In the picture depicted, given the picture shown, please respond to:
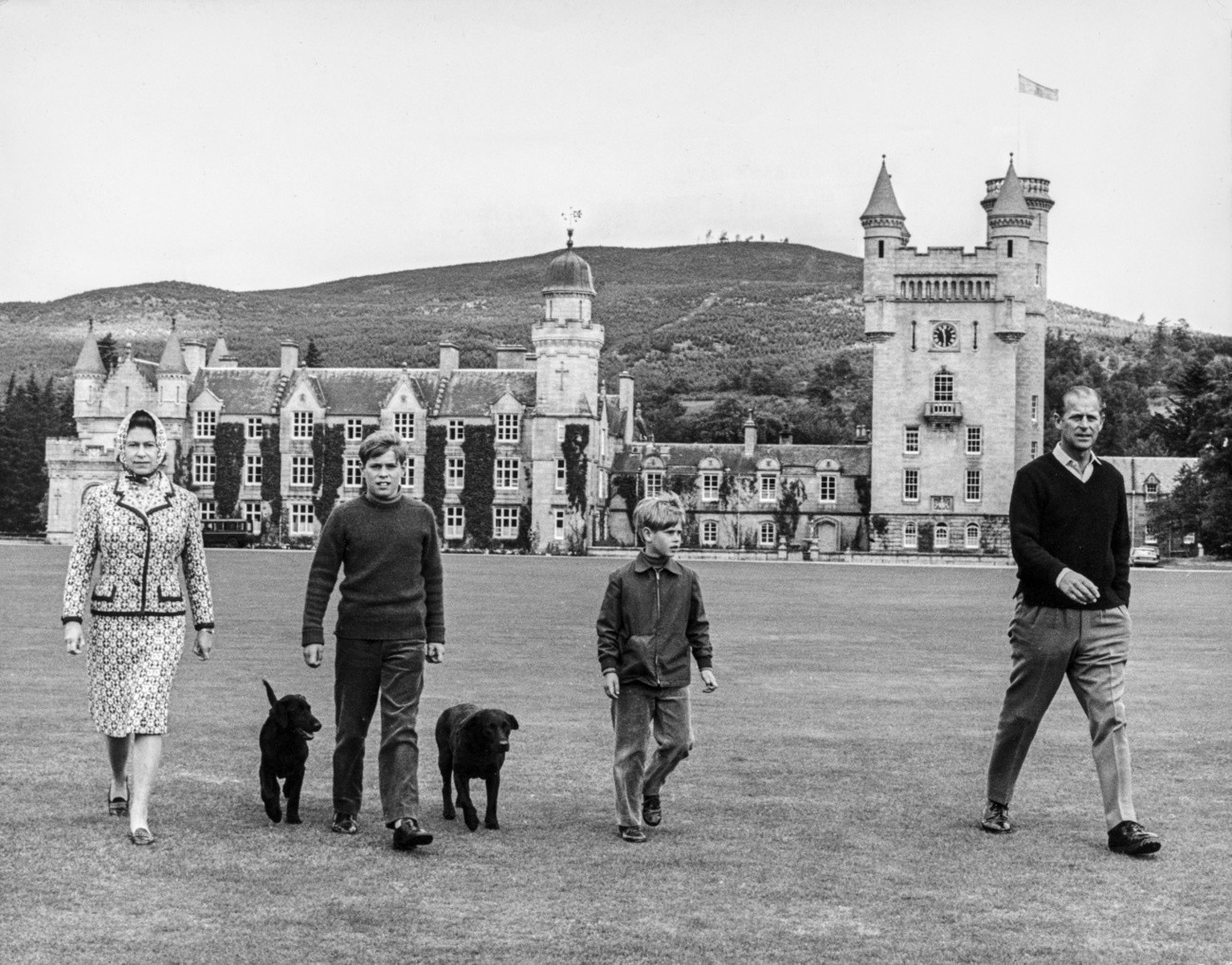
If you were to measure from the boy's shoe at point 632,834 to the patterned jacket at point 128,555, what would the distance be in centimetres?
251

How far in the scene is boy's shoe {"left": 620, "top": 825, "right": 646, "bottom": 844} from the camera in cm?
964

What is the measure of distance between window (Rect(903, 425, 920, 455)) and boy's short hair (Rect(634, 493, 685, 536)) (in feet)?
240

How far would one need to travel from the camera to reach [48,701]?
15.3 metres

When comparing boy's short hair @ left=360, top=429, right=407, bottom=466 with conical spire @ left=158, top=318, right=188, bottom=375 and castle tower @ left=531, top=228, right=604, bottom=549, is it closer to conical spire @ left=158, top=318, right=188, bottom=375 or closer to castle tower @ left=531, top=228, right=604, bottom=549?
castle tower @ left=531, top=228, right=604, bottom=549

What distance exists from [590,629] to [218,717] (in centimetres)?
1205

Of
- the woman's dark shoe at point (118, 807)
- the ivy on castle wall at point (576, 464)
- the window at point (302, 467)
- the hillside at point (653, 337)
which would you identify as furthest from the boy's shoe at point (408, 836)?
the hillside at point (653, 337)

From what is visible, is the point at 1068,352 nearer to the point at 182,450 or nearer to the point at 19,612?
the point at 182,450

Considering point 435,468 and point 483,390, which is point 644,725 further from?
point 483,390

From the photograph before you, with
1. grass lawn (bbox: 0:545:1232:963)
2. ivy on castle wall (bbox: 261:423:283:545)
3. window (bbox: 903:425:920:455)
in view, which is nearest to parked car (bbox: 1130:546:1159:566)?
window (bbox: 903:425:920:455)

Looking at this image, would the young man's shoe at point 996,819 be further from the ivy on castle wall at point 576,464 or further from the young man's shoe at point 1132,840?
the ivy on castle wall at point 576,464

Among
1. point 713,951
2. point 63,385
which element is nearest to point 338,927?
point 713,951

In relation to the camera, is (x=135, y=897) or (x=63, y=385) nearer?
(x=135, y=897)

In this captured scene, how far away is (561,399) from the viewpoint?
8275cm

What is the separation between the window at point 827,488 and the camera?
84562 mm
